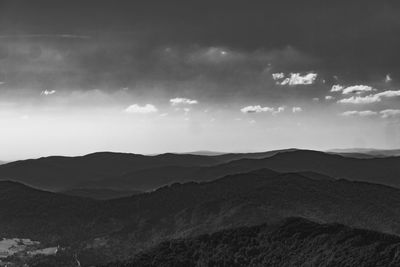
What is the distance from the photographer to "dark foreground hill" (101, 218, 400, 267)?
10829 cm

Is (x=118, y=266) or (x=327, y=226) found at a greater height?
(x=327, y=226)

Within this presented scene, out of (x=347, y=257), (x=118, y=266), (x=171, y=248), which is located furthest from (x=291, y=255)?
(x=118, y=266)

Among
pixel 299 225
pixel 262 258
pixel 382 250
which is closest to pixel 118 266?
pixel 262 258

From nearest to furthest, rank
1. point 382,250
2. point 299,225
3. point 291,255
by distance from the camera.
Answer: point 382,250 < point 291,255 < point 299,225

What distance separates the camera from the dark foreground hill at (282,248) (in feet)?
355

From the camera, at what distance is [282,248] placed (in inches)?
5044

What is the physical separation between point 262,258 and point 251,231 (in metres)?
19.7

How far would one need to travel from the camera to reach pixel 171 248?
136500 millimetres

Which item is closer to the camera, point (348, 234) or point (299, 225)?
point (348, 234)

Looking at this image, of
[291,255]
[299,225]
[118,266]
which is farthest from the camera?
[299,225]

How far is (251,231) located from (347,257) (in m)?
40.7

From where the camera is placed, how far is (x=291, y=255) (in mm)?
122562

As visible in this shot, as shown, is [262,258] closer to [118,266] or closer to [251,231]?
[251,231]

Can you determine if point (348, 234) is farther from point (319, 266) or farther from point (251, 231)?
point (251, 231)
